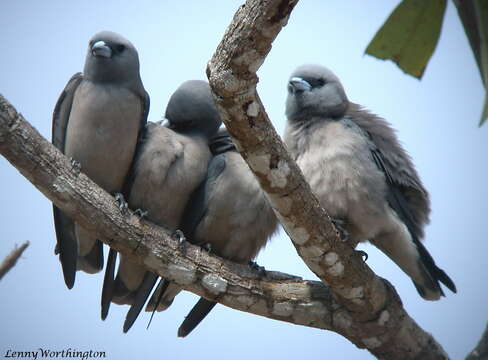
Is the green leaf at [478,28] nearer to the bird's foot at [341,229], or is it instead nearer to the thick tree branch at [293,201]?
the thick tree branch at [293,201]

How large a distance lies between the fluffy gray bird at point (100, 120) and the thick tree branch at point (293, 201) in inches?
52.6

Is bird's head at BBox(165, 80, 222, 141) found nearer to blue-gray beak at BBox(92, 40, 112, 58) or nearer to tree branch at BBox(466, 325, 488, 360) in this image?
blue-gray beak at BBox(92, 40, 112, 58)

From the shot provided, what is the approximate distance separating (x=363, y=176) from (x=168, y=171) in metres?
1.44

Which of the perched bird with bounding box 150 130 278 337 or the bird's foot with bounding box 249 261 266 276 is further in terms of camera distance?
the perched bird with bounding box 150 130 278 337

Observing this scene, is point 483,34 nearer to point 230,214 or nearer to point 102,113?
point 230,214

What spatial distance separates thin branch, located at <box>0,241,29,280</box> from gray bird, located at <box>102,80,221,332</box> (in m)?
1.07

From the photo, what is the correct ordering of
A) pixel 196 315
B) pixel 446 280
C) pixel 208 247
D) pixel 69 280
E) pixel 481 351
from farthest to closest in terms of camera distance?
pixel 196 315, pixel 208 247, pixel 69 280, pixel 446 280, pixel 481 351

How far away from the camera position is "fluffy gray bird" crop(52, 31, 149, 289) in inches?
163

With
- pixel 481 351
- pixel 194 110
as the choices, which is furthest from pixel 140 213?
pixel 481 351

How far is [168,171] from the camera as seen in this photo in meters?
4.29

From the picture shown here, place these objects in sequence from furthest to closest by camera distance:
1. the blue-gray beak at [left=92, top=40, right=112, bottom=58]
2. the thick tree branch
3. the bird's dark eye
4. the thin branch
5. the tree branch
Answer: the bird's dark eye
the blue-gray beak at [left=92, top=40, right=112, bottom=58]
the tree branch
the thin branch
the thick tree branch

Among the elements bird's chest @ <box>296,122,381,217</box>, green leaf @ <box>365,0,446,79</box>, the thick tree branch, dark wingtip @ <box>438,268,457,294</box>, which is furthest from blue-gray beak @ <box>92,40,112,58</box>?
dark wingtip @ <box>438,268,457,294</box>

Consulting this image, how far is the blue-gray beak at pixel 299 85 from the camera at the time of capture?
4523mm

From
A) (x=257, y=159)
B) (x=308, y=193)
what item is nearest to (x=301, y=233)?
(x=308, y=193)
